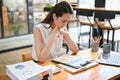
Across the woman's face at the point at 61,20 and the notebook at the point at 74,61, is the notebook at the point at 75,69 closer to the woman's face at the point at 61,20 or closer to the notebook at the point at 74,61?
the notebook at the point at 74,61

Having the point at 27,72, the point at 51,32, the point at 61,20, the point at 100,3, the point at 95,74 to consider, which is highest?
the point at 100,3

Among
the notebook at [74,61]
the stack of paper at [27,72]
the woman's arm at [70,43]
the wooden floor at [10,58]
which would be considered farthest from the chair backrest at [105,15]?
the stack of paper at [27,72]

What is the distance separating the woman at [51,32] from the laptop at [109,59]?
12.3 inches

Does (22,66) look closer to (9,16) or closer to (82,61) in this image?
(82,61)

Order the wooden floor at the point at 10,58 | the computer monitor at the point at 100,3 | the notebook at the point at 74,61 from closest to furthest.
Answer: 1. the notebook at the point at 74,61
2. the wooden floor at the point at 10,58
3. the computer monitor at the point at 100,3

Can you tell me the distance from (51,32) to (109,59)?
24.3 inches

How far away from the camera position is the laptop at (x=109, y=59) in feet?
5.31

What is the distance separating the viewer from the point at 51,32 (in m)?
1.85

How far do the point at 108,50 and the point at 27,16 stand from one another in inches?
149

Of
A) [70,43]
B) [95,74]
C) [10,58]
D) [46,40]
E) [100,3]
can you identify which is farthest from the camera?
[100,3]

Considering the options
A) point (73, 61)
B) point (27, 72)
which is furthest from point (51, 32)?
point (27, 72)

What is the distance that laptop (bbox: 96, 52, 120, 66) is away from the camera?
5.31ft

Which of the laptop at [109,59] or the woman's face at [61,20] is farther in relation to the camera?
the woman's face at [61,20]

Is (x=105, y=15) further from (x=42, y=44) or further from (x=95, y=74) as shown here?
(x=95, y=74)
